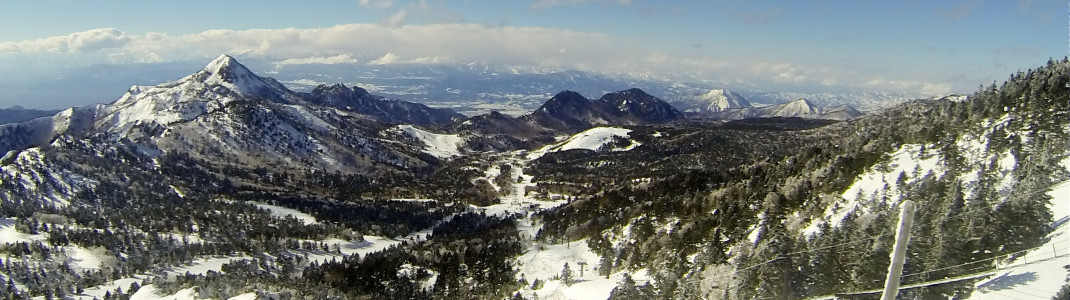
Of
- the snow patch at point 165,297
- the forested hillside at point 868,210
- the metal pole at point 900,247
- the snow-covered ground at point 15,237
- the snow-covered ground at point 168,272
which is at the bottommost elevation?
the snow-covered ground at point 168,272

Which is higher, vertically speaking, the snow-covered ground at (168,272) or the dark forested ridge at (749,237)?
the dark forested ridge at (749,237)

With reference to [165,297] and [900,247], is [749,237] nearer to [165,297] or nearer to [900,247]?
[900,247]

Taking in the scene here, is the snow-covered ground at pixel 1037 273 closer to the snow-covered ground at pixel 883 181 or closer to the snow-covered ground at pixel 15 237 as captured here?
the snow-covered ground at pixel 883 181

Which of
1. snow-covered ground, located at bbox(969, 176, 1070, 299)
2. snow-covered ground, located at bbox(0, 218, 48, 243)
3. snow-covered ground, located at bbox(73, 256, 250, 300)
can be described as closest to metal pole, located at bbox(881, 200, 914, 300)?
snow-covered ground, located at bbox(969, 176, 1070, 299)

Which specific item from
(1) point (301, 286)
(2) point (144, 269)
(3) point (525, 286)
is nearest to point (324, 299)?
(1) point (301, 286)

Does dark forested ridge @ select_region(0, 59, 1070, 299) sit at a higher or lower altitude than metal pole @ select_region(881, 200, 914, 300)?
lower

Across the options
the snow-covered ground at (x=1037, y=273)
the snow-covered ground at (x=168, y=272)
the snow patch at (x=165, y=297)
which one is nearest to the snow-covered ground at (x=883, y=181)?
the snow-covered ground at (x=1037, y=273)

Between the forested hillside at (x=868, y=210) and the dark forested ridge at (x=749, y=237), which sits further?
the dark forested ridge at (x=749, y=237)

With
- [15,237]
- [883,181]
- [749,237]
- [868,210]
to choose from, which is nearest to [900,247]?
[868,210]

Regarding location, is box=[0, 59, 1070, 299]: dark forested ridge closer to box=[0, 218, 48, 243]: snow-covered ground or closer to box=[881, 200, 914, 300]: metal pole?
box=[0, 218, 48, 243]: snow-covered ground
